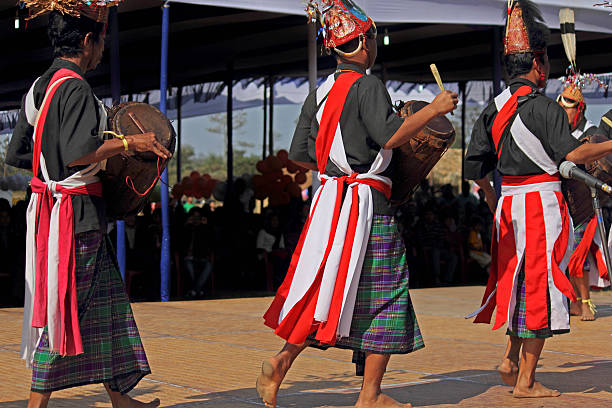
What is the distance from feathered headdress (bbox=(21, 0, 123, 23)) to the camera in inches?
158

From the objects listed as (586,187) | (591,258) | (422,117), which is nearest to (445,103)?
(422,117)

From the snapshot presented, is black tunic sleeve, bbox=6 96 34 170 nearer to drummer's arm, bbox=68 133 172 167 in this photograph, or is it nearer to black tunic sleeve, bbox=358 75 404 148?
drummer's arm, bbox=68 133 172 167

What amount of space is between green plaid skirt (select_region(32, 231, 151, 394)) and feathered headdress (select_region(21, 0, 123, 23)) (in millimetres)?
928

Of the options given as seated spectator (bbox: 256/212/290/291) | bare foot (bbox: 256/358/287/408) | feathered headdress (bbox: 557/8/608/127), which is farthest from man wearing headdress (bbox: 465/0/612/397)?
seated spectator (bbox: 256/212/290/291)

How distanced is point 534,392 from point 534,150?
4.09 feet

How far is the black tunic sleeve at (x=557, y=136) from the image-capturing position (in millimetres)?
4840

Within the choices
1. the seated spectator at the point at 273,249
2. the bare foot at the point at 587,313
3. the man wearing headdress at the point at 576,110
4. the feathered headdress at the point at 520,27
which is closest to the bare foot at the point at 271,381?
the feathered headdress at the point at 520,27

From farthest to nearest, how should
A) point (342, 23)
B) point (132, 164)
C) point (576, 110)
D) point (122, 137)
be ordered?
point (576, 110)
point (342, 23)
point (132, 164)
point (122, 137)

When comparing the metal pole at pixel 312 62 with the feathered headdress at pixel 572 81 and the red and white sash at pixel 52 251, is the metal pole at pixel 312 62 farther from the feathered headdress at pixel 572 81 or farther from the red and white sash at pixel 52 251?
the red and white sash at pixel 52 251

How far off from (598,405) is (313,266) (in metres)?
1.58

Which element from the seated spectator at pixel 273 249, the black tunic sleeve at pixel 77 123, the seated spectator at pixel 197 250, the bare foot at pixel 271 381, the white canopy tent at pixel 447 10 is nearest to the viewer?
the black tunic sleeve at pixel 77 123

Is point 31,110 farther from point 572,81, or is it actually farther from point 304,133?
point 572,81

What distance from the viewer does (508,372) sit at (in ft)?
16.8

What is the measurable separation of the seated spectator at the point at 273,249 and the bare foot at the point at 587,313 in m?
4.37
